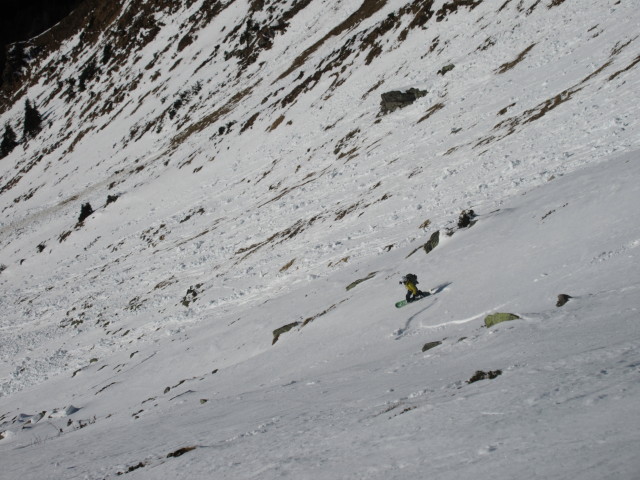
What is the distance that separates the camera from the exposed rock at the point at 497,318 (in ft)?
24.7

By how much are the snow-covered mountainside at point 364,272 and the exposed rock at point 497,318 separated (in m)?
0.18

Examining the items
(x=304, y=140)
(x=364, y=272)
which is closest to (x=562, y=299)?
(x=364, y=272)

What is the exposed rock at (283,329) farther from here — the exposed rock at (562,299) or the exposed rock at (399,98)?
the exposed rock at (399,98)

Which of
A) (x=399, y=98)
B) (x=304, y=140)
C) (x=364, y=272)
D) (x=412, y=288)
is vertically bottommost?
(x=364, y=272)

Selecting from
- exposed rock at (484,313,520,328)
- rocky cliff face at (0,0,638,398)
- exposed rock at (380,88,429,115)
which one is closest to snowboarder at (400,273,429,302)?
exposed rock at (484,313,520,328)

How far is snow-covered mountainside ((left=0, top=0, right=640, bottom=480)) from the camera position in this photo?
4867 millimetres

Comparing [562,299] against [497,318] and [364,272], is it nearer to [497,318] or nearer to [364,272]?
[497,318]

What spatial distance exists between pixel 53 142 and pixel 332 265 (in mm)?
77352

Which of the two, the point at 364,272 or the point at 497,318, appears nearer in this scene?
the point at 497,318

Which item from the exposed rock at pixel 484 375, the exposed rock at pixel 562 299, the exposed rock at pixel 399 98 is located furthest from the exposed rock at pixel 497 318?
the exposed rock at pixel 399 98

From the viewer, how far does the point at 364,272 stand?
15.1 meters

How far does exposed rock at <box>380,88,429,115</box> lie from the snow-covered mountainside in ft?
0.46

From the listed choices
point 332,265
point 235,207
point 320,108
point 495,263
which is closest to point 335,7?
point 320,108

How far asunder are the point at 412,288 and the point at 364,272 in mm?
4713
